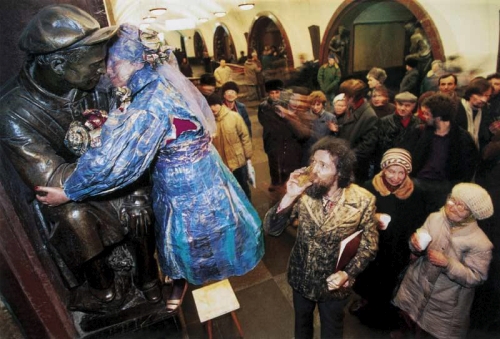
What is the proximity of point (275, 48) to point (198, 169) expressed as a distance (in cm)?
1177

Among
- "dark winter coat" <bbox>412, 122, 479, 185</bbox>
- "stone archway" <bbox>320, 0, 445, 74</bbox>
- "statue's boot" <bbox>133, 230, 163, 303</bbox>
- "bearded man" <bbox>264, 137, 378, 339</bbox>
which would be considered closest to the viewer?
"statue's boot" <bbox>133, 230, 163, 303</bbox>

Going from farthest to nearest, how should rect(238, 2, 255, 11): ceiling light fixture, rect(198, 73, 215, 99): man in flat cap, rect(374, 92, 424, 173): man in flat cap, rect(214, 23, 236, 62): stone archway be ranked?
rect(214, 23, 236, 62): stone archway → rect(238, 2, 255, 11): ceiling light fixture → rect(198, 73, 215, 99): man in flat cap → rect(374, 92, 424, 173): man in flat cap

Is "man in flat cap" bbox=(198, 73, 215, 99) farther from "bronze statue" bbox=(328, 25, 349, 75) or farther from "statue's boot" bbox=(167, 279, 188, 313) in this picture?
"bronze statue" bbox=(328, 25, 349, 75)

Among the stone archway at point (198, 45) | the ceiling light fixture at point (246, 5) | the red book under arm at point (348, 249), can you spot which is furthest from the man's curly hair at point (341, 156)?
the stone archway at point (198, 45)

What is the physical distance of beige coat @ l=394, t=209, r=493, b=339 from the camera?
6.30ft

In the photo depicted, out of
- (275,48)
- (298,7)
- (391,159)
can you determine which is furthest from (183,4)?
(391,159)

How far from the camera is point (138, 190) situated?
152 centimetres

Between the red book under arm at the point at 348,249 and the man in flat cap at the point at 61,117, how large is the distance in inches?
44.5

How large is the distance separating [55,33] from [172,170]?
71cm

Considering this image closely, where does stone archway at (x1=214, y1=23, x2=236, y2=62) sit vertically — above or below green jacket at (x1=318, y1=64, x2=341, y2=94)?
above

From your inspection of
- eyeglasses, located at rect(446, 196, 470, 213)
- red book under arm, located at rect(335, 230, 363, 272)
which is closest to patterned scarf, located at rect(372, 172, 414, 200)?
eyeglasses, located at rect(446, 196, 470, 213)

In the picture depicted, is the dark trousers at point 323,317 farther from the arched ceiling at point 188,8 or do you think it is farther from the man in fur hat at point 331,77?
the arched ceiling at point 188,8

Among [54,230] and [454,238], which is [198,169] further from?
[454,238]

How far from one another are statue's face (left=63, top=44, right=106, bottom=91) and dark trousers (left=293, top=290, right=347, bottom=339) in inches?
70.2
